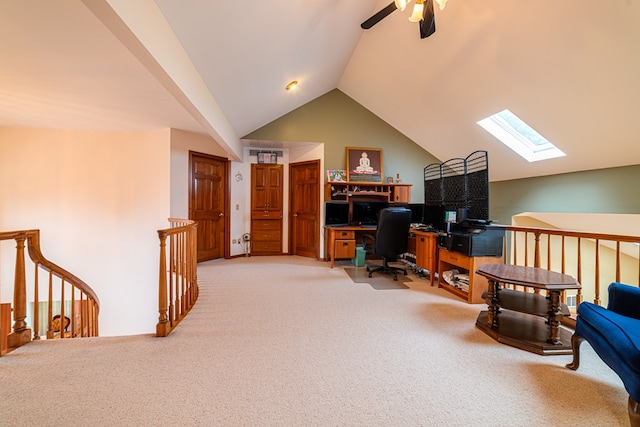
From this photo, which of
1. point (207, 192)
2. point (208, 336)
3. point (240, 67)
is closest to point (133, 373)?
point (208, 336)

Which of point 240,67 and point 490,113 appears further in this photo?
point 490,113

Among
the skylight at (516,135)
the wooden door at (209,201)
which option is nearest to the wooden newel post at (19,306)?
the wooden door at (209,201)

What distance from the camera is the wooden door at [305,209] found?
17.4 feet

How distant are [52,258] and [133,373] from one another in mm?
4150

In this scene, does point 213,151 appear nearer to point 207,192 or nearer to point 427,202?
point 207,192

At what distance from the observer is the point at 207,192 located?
4.90 meters

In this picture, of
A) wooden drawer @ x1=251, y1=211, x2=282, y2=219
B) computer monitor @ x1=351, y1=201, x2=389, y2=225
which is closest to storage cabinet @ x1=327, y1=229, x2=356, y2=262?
computer monitor @ x1=351, y1=201, x2=389, y2=225

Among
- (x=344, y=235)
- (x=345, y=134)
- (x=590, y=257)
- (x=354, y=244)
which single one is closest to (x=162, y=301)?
(x=344, y=235)

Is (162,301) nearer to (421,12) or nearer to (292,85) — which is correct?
(421,12)

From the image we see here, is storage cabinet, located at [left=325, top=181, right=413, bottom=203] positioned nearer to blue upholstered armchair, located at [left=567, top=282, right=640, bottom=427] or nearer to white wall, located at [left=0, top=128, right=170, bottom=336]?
white wall, located at [left=0, top=128, right=170, bottom=336]

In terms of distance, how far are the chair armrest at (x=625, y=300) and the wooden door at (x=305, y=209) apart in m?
4.09

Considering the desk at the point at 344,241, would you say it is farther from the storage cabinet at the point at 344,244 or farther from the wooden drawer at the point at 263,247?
the wooden drawer at the point at 263,247

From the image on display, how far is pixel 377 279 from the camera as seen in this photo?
12.8ft

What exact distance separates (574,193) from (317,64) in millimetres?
4287
